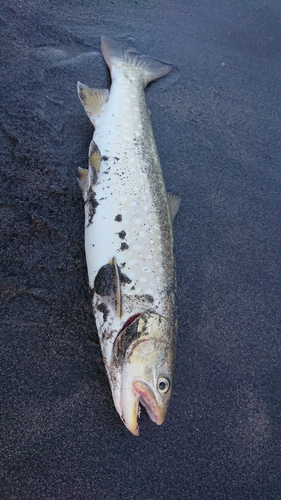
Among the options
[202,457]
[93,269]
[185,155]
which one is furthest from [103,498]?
[185,155]

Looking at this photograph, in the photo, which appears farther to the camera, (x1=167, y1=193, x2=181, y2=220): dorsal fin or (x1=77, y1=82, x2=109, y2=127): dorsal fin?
(x1=77, y1=82, x2=109, y2=127): dorsal fin

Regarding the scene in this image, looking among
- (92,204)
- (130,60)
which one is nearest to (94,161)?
(92,204)

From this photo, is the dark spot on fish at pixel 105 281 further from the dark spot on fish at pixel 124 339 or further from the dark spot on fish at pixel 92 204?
the dark spot on fish at pixel 92 204

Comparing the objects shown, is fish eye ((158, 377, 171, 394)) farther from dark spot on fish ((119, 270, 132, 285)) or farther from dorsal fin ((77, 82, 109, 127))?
dorsal fin ((77, 82, 109, 127))

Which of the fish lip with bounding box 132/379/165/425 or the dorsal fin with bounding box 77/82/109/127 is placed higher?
the dorsal fin with bounding box 77/82/109/127

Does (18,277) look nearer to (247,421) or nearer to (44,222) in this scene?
(44,222)

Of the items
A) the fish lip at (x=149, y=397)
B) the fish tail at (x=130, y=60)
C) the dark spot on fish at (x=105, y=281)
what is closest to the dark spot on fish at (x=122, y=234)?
the dark spot on fish at (x=105, y=281)

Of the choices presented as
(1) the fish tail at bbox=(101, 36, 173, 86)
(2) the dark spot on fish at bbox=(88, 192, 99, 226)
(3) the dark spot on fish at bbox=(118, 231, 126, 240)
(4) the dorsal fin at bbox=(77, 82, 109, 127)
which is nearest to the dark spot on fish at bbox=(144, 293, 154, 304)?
(3) the dark spot on fish at bbox=(118, 231, 126, 240)

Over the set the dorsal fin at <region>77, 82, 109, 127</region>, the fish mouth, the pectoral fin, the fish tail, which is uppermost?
the fish tail
